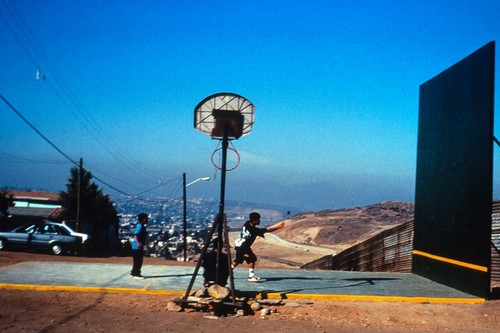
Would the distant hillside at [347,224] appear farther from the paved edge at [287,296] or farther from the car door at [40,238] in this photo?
the paved edge at [287,296]

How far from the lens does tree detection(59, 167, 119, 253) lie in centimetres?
4190

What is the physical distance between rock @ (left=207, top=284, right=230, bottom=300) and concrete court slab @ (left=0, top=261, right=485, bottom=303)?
838 mm

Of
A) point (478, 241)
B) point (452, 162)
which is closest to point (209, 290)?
point (478, 241)

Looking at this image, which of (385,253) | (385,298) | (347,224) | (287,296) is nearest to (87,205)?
(347,224)

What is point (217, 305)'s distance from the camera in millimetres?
7812

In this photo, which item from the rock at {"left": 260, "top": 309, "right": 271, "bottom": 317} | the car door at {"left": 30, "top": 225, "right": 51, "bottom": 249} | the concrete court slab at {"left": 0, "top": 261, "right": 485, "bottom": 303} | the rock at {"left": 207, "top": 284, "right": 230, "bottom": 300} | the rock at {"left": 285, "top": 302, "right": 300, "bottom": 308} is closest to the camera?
the rock at {"left": 260, "top": 309, "right": 271, "bottom": 317}

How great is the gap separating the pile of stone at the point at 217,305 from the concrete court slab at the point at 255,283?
2.46 feet

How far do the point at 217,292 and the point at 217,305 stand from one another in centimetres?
23

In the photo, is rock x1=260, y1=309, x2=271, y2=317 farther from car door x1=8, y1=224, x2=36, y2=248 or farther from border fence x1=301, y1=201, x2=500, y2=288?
car door x1=8, y1=224, x2=36, y2=248

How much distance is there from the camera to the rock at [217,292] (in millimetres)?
7867

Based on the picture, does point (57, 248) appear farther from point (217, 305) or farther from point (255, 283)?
point (217, 305)

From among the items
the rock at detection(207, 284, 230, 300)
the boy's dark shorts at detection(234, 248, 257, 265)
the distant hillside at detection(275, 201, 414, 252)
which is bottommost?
the distant hillside at detection(275, 201, 414, 252)

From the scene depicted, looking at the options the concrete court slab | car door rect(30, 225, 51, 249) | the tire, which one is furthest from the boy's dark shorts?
car door rect(30, 225, 51, 249)

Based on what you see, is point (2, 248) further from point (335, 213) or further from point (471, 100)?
point (335, 213)
